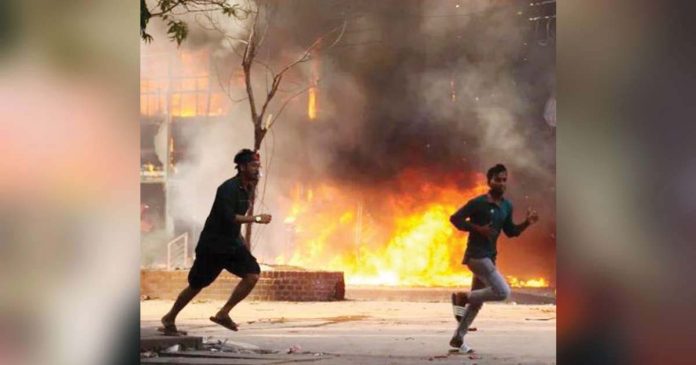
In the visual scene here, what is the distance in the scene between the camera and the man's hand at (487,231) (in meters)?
8.66

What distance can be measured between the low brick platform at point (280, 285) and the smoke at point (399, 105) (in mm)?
397

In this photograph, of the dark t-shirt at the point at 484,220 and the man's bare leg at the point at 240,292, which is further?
the man's bare leg at the point at 240,292

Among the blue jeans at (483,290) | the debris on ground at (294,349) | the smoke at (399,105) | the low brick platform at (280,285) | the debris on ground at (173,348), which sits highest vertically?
the smoke at (399,105)

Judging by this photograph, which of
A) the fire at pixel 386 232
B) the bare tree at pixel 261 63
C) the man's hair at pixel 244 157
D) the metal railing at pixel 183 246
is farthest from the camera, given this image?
the metal railing at pixel 183 246

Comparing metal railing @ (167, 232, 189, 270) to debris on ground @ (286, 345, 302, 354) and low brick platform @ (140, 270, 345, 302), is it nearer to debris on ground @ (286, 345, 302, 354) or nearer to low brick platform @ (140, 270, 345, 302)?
low brick platform @ (140, 270, 345, 302)

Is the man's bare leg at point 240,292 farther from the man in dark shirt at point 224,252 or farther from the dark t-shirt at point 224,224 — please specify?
the dark t-shirt at point 224,224

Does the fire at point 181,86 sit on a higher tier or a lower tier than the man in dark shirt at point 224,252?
higher

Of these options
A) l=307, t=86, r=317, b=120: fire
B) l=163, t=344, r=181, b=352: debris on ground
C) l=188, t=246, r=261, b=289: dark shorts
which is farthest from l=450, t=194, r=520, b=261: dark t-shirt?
l=307, t=86, r=317, b=120: fire

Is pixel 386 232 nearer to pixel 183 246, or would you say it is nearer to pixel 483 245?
pixel 183 246

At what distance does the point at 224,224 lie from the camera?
9320 millimetres

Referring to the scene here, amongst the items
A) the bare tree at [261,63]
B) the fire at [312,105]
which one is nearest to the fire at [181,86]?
the bare tree at [261,63]

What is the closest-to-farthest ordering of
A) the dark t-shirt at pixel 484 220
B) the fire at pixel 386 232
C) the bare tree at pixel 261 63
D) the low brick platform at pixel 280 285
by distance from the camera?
1. the dark t-shirt at pixel 484 220
2. the bare tree at pixel 261 63
3. the low brick platform at pixel 280 285
4. the fire at pixel 386 232

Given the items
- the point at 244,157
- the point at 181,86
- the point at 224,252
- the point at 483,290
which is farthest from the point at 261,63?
the point at 483,290

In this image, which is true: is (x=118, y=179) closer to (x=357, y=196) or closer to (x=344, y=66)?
(x=344, y=66)
